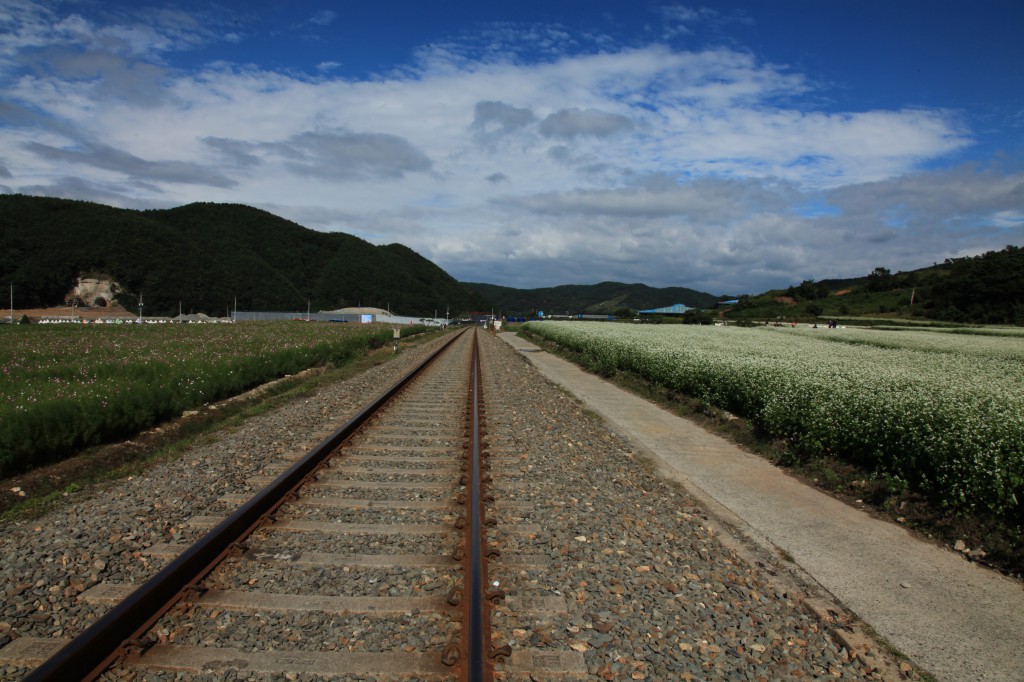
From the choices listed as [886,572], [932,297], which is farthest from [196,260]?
[886,572]

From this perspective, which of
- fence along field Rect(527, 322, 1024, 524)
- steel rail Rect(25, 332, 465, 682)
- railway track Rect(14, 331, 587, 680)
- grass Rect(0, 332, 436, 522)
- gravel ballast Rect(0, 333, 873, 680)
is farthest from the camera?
grass Rect(0, 332, 436, 522)

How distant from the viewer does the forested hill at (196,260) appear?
360 feet

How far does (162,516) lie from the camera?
512 centimetres

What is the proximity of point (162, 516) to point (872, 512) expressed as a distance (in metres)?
6.75

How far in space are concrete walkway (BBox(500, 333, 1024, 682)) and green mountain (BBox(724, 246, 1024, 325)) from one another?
59800 millimetres

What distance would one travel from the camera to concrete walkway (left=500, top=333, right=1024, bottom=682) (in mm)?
3611

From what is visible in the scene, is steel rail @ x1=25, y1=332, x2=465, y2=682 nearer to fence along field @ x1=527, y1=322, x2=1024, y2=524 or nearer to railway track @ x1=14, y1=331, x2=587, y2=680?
railway track @ x1=14, y1=331, x2=587, y2=680

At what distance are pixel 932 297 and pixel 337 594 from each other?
82.7m

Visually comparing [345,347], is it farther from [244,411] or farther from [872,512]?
[872,512]

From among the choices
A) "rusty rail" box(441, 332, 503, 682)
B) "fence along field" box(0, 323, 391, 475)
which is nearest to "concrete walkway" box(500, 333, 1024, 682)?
"rusty rail" box(441, 332, 503, 682)

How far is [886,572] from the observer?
4684mm

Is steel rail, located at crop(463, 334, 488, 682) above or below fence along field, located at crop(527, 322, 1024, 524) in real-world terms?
below

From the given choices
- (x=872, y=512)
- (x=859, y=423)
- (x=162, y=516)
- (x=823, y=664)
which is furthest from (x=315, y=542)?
(x=859, y=423)

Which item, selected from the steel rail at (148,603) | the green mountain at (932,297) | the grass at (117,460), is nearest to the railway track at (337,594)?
the steel rail at (148,603)
